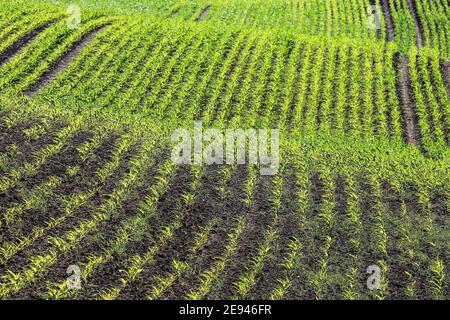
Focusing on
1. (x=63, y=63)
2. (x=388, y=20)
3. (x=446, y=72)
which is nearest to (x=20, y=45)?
(x=63, y=63)

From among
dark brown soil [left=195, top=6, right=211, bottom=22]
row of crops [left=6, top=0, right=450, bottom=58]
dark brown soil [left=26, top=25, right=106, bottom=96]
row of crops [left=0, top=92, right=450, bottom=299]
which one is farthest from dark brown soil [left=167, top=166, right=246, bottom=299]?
dark brown soil [left=195, top=6, right=211, bottom=22]

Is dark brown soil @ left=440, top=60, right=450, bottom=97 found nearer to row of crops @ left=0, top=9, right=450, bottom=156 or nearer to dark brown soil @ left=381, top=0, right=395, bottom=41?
row of crops @ left=0, top=9, right=450, bottom=156

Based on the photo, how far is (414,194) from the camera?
19.1 metres

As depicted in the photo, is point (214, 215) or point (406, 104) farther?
point (406, 104)

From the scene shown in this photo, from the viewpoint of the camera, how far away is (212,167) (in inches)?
769

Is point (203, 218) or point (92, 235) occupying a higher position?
point (92, 235)

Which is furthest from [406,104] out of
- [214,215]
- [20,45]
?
[20,45]

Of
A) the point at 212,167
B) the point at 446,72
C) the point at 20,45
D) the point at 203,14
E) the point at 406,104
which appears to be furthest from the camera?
the point at 203,14

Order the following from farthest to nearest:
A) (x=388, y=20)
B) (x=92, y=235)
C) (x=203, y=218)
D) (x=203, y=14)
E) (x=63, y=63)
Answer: (x=388, y=20)
(x=203, y=14)
(x=63, y=63)
(x=203, y=218)
(x=92, y=235)

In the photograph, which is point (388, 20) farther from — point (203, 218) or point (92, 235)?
point (92, 235)

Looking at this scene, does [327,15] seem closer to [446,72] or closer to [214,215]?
[446,72]

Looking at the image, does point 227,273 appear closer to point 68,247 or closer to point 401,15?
point 68,247

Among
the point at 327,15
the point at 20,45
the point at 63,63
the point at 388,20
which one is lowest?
the point at 388,20

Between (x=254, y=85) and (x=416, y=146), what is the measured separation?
29.2 ft
